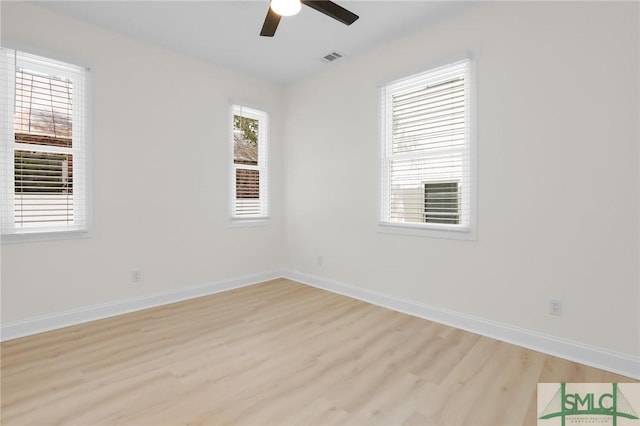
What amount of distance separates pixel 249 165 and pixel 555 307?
3.75 m

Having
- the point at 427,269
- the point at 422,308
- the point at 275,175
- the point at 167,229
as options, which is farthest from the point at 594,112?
the point at 167,229

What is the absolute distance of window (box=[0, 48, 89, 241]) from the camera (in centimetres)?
279

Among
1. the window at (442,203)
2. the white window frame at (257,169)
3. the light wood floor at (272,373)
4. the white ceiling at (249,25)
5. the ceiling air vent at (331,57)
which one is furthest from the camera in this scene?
the white window frame at (257,169)

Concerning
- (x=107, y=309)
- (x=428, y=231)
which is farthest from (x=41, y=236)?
(x=428, y=231)

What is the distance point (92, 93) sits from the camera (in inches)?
125

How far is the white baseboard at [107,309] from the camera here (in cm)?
281

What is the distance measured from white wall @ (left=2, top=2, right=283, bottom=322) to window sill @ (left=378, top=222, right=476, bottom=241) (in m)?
1.97

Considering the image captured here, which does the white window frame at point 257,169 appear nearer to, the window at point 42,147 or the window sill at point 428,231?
the window at point 42,147

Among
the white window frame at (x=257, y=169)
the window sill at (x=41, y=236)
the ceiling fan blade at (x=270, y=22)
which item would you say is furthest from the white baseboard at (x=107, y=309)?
the ceiling fan blade at (x=270, y=22)

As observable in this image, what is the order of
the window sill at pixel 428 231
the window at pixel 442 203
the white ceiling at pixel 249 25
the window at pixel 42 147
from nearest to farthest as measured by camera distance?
the window at pixel 42 147 → the white ceiling at pixel 249 25 → the window sill at pixel 428 231 → the window at pixel 442 203

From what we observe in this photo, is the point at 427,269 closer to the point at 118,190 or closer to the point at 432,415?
the point at 432,415

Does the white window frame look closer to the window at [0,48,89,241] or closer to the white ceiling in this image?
the white ceiling

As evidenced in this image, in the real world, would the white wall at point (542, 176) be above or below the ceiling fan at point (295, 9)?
below

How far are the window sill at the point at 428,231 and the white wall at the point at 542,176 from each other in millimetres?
70
